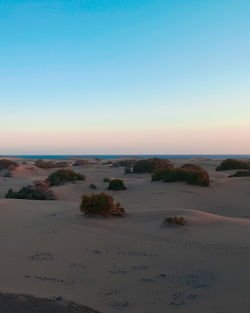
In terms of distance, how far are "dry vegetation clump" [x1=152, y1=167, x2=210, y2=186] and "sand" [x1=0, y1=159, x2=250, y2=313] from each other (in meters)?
7.37

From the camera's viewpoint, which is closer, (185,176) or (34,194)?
(34,194)

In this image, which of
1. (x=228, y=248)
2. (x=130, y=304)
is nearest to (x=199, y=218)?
(x=228, y=248)

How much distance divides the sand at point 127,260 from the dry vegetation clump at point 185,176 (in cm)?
737

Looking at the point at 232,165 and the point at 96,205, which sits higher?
the point at 232,165

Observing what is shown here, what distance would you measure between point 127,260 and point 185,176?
38.5 feet

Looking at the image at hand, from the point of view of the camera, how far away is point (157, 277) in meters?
5.21

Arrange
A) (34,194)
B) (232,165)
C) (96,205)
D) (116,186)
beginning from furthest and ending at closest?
(232,165), (116,186), (34,194), (96,205)

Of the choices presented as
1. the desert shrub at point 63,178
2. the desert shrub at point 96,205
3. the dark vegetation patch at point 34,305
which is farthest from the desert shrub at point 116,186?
the dark vegetation patch at point 34,305

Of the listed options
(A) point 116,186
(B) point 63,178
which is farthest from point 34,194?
(B) point 63,178

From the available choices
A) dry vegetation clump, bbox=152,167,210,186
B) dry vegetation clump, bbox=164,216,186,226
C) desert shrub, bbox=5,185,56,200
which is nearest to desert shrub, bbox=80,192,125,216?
dry vegetation clump, bbox=164,216,186,226

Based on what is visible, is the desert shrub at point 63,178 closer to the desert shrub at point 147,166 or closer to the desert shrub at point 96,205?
the desert shrub at point 147,166

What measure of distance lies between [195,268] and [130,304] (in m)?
1.58

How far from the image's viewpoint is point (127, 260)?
5.94 meters

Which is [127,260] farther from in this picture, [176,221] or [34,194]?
[34,194]
